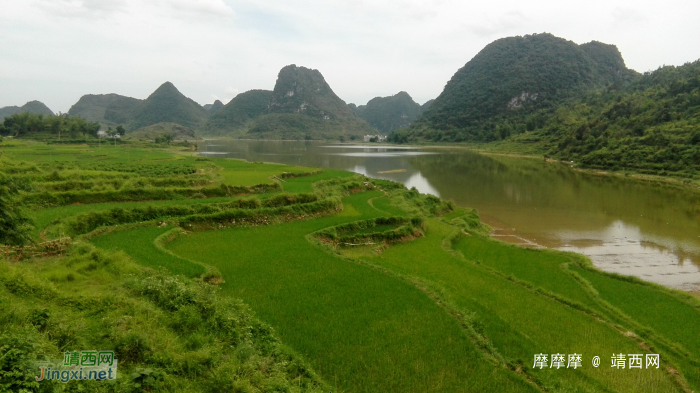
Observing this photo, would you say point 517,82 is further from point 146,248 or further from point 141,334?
point 141,334

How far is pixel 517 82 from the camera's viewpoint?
401 ft

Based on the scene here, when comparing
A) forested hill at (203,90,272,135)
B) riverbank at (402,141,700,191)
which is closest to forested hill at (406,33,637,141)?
riverbank at (402,141,700,191)

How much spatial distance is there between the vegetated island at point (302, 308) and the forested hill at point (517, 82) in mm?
96659

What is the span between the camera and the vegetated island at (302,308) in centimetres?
434

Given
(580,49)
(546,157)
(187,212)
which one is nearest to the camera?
(187,212)

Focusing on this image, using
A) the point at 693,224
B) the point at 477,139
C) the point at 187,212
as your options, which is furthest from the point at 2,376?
the point at 477,139

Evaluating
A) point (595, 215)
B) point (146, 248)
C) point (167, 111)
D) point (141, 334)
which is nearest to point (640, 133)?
point (595, 215)

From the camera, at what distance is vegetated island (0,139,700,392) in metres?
4.34

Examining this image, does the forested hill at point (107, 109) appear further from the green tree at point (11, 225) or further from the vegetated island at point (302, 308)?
the green tree at point (11, 225)

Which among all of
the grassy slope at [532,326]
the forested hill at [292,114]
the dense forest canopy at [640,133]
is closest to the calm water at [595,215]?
the dense forest canopy at [640,133]

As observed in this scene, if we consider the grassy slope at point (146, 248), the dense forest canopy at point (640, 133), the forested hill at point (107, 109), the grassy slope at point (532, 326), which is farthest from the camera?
the forested hill at point (107, 109)

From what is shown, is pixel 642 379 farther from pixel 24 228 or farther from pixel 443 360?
pixel 24 228

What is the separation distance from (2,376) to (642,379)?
892cm

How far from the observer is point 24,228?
26.1 ft
